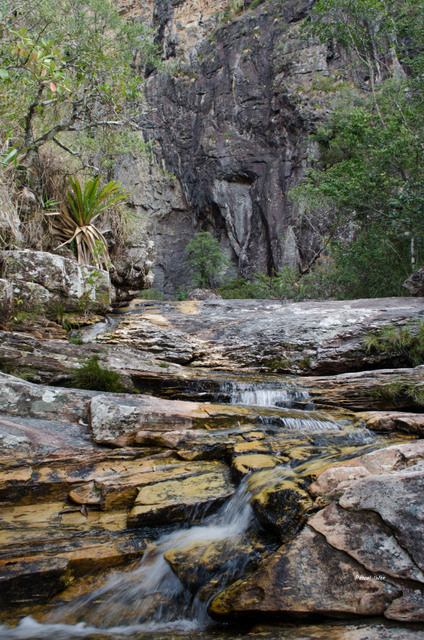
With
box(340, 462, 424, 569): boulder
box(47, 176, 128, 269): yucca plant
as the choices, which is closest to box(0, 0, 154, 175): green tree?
box(47, 176, 128, 269): yucca plant

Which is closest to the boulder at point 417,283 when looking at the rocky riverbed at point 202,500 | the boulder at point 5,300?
the rocky riverbed at point 202,500

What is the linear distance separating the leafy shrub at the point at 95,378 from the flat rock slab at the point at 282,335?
1932 millimetres

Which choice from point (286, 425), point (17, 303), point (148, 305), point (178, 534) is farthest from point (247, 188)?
point (178, 534)

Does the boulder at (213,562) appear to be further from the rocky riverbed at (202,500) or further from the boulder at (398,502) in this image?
the boulder at (398,502)

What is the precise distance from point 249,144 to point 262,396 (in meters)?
21.7

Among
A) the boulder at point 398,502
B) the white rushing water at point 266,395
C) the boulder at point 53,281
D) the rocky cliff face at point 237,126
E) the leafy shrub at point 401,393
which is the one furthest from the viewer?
the rocky cliff face at point 237,126

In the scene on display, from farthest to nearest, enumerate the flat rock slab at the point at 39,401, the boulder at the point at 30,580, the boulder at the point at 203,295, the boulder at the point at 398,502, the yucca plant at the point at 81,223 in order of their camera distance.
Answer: the boulder at the point at 203,295
the yucca plant at the point at 81,223
the flat rock slab at the point at 39,401
the boulder at the point at 30,580
the boulder at the point at 398,502

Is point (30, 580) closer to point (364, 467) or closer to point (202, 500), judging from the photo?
point (202, 500)

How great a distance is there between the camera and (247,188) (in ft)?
78.4

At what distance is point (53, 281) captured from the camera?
7305 mm

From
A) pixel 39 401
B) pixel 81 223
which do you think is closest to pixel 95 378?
pixel 39 401

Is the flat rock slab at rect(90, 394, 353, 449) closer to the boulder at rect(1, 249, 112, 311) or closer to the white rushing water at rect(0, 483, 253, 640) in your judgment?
the white rushing water at rect(0, 483, 253, 640)

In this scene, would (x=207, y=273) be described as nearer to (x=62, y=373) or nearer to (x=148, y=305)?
(x=148, y=305)

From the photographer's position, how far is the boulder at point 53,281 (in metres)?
6.93
